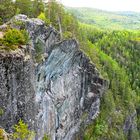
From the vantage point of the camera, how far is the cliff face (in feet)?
134

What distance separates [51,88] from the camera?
2576 inches

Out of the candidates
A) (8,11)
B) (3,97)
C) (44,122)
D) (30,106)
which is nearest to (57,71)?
(44,122)

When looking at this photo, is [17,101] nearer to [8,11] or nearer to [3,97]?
[3,97]

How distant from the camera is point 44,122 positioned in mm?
60375

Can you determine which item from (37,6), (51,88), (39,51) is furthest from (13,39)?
(37,6)

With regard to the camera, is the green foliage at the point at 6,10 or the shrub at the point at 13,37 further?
the green foliage at the point at 6,10

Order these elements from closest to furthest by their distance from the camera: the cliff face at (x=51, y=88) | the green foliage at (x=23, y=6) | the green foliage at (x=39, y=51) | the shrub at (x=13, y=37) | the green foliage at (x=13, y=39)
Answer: the cliff face at (x=51, y=88)
the green foliage at (x=13, y=39)
the shrub at (x=13, y=37)
the green foliage at (x=39, y=51)
the green foliage at (x=23, y=6)

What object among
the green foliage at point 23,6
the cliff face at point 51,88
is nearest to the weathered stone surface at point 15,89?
the cliff face at point 51,88

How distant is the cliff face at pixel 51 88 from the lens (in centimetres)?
4097

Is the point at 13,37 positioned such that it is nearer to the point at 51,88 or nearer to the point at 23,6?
the point at 51,88

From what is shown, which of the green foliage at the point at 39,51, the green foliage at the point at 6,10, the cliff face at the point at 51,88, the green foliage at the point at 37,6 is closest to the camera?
the cliff face at the point at 51,88

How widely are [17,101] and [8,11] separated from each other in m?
37.8

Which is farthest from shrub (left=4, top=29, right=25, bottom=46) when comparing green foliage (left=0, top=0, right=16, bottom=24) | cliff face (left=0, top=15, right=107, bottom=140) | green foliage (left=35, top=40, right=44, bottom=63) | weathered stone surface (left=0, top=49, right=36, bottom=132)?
green foliage (left=0, top=0, right=16, bottom=24)

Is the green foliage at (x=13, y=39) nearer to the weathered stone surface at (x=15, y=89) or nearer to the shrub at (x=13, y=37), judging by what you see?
the shrub at (x=13, y=37)
